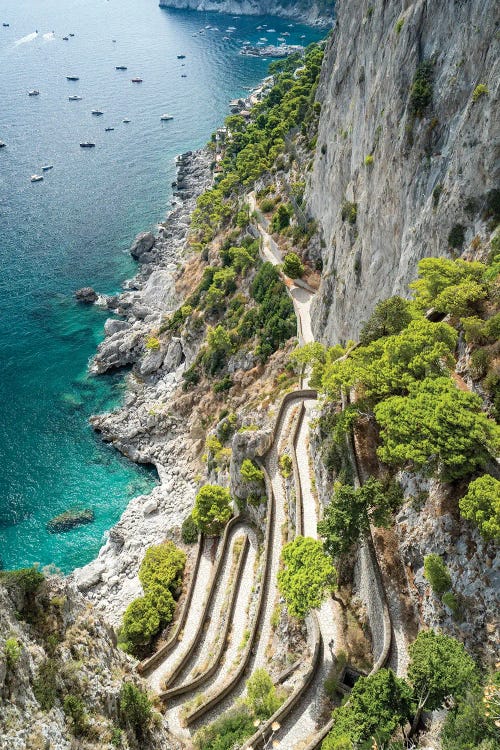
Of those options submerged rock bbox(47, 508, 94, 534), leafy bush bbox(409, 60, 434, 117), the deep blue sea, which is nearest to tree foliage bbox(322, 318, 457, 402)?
leafy bush bbox(409, 60, 434, 117)

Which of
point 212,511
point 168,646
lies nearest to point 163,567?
point 212,511

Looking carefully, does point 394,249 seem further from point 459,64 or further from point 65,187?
point 65,187

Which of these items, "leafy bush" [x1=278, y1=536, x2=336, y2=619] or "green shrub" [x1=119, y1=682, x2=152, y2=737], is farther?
"green shrub" [x1=119, y1=682, x2=152, y2=737]

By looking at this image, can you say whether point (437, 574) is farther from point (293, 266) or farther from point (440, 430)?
point (293, 266)

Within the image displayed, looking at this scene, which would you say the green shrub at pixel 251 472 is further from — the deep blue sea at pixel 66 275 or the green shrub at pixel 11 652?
the deep blue sea at pixel 66 275

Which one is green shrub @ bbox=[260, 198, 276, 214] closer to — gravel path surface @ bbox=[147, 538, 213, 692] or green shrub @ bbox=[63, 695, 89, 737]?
gravel path surface @ bbox=[147, 538, 213, 692]

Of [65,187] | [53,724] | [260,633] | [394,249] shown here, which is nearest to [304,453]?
[260,633]
